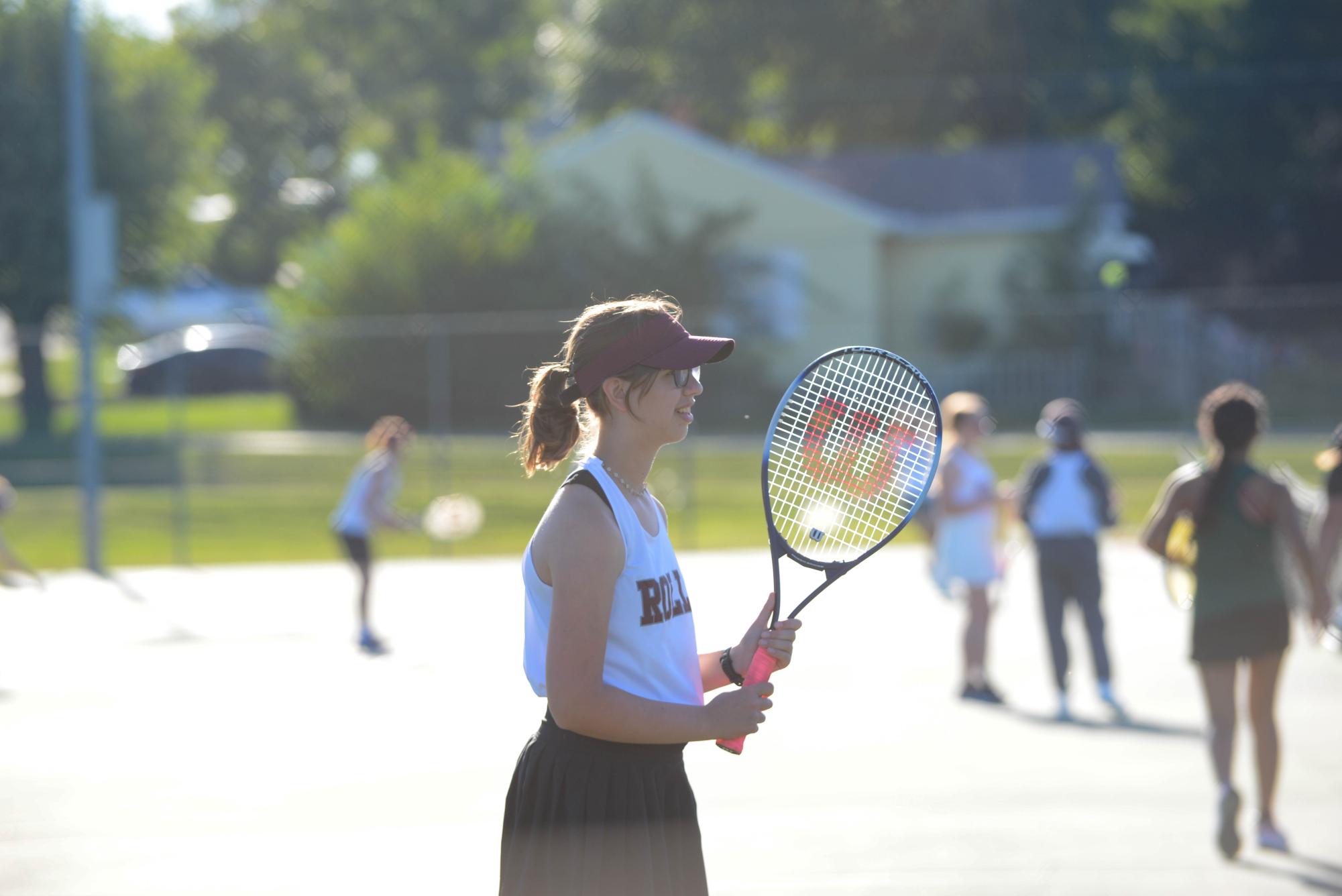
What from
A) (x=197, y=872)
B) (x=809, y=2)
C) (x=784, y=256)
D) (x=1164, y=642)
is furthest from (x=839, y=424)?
(x=809, y=2)

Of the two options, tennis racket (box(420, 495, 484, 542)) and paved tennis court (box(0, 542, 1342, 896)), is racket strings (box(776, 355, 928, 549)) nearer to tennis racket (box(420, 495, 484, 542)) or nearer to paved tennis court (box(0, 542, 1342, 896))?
paved tennis court (box(0, 542, 1342, 896))

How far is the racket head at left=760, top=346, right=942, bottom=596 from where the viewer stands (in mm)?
3762

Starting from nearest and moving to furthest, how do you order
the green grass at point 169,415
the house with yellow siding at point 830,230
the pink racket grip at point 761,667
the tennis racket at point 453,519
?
1. the pink racket grip at point 761,667
2. the tennis racket at point 453,519
3. the house with yellow siding at point 830,230
4. the green grass at point 169,415

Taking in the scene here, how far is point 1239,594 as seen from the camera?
20.3 ft

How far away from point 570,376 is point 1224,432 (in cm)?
377

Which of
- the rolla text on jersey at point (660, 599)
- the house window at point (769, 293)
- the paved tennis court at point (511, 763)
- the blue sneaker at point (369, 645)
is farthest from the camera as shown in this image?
the house window at point (769, 293)

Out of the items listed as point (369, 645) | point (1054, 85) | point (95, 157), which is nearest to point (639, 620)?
point (369, 645)

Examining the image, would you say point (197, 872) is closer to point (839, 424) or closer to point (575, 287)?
point (839, 424)

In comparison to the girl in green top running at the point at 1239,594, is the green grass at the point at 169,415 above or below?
below

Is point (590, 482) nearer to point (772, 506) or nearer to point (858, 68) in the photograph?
point (772, 506)

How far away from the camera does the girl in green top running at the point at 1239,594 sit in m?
6.15

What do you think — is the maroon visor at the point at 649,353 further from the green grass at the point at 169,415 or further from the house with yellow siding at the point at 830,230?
the house with yellow siding at the point at 830,230

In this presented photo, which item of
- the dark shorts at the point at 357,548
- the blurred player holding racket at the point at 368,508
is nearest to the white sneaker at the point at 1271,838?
the blurred player holding racket at the point at 368,508

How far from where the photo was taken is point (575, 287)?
1228 inches
